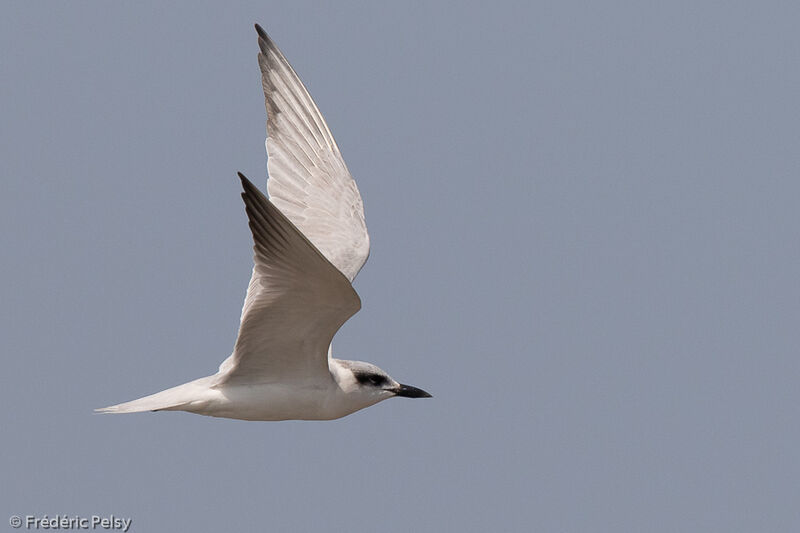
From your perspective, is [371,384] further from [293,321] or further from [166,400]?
[166,400]

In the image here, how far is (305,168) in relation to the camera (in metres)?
10.3

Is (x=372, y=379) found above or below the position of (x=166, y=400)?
above

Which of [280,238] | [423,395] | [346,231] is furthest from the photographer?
[346,231]

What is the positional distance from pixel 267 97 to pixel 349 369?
2.81 m

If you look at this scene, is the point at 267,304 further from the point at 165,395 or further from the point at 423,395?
the point at 423,395

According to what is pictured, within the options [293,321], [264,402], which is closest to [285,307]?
[293,321]

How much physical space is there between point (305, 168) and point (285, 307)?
8.72 ft

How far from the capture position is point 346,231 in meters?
9.91

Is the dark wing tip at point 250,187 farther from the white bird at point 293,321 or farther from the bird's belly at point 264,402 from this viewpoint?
the bird's belly at point 264,402

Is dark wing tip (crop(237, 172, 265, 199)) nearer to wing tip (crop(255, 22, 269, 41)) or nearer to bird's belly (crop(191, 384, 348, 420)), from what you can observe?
bird's belly (crop(191, 384, 348, 420))

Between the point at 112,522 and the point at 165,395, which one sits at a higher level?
the point at 165,395

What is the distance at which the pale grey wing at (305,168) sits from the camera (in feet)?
32.6

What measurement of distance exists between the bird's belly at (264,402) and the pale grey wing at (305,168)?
158cm

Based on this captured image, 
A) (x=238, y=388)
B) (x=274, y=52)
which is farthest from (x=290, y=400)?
(x=274, y=52)
